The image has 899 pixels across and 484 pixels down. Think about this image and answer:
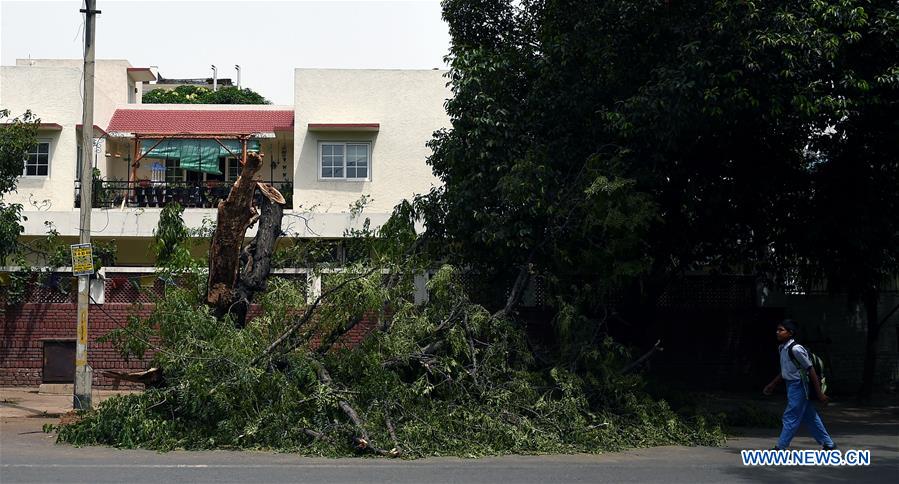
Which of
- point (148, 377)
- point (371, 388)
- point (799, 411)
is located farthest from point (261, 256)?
point (799, 411)

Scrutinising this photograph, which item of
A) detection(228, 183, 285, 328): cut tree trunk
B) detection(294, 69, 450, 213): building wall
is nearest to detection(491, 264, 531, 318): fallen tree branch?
detection(228, 183, 285, 328): cut tree trunk

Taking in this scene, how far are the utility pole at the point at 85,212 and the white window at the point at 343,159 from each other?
10.8 m

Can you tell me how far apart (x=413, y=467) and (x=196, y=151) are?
17.4 metres

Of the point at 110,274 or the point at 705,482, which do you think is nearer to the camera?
the point at 705,482

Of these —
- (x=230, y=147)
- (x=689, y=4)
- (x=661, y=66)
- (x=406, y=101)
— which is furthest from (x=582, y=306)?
(x=230, y=147)

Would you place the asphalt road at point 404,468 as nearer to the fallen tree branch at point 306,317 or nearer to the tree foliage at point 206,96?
the fallen tree branch at point 306,317

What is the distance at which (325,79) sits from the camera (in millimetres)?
24859

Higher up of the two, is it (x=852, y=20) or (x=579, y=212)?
(x=852, y=20)

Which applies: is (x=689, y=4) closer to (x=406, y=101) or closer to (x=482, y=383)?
(x=482, y=383)

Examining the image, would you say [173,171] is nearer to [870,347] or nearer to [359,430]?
[359,430]

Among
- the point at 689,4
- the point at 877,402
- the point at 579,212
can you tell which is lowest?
the point at 877,402

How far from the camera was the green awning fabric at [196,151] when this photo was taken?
25422 millimetres

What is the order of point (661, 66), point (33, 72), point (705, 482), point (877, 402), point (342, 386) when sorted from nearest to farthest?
1. point (705, 482)
2. point (342, 386)
3. point (661, 66)
4. point (877, 402)
5. point (33, 72)

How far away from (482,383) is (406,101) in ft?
46.5
